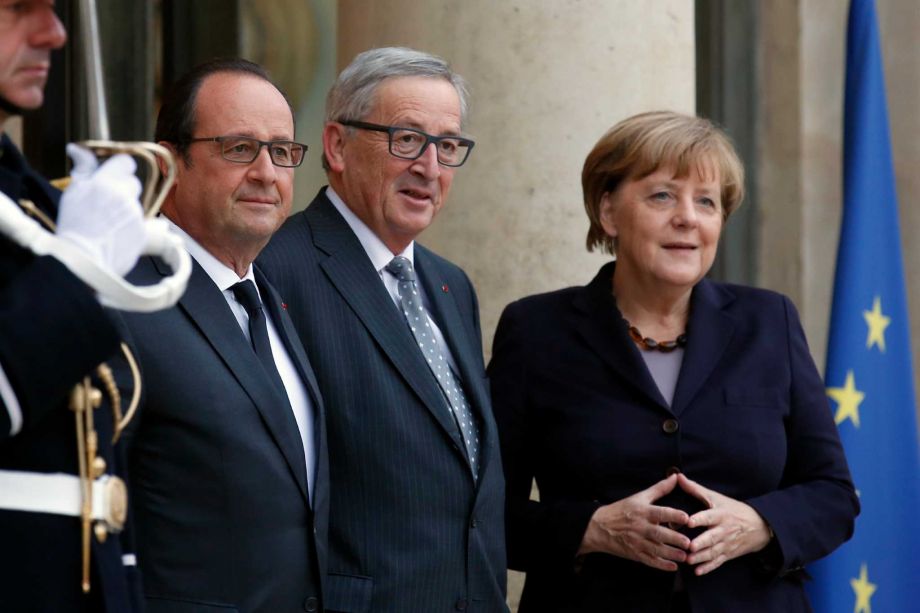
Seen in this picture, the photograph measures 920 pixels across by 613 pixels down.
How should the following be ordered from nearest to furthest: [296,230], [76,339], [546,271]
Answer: [76,339], [296,230], [546,271]

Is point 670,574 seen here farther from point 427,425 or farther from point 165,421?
point 165,421

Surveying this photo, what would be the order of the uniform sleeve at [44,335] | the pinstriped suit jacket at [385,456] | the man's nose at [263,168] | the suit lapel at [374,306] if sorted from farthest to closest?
the suit lapel at [374,306] → the pinstriped suit jacket at [385,456] → the man's nose at [263,168] → the uniform sleeve at [44,335]

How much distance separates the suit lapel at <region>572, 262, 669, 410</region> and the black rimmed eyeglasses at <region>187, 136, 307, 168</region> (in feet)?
3.25

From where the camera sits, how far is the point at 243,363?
291 cm

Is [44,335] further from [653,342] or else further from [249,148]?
[653,342]

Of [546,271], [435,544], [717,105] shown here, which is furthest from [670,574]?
[717,105]

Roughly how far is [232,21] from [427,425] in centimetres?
403

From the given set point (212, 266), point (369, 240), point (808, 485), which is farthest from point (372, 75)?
point (808, 485)

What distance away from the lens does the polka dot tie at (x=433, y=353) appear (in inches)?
137

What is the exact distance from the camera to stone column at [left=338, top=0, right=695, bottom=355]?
4684mm

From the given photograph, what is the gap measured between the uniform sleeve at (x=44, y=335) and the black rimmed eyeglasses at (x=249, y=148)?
116cm

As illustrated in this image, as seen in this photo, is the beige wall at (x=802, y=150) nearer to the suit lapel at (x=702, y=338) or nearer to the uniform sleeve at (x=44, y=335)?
the suit lapel at (x=702, y=338)

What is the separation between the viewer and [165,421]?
275 centimetres

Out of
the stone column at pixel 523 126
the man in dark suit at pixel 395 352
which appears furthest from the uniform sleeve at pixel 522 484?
the stone column at pixel 523 126
